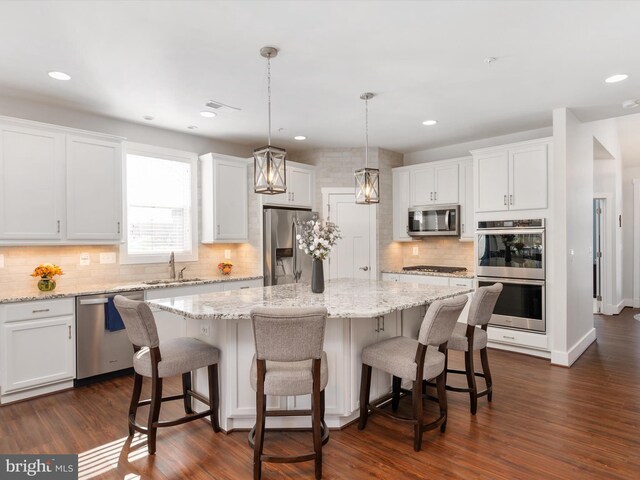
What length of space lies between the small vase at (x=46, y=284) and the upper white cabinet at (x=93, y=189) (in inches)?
17.7

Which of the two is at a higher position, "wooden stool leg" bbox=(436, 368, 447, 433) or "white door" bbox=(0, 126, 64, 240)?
"white door" bbox=(0, 126, 64, 240)

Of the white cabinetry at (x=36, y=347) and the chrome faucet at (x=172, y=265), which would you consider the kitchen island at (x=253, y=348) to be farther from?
the chrome faucet at (x=172, y=265)

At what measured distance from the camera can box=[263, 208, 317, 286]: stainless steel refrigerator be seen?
5273 millimetres

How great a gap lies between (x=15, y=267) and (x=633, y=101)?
6.34 metres

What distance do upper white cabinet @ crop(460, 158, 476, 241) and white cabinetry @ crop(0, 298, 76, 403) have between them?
4.80 metres

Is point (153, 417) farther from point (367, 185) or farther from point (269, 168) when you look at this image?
point (367, 185)

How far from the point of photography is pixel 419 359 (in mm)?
2488

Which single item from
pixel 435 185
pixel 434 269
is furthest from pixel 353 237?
pixel 435 185

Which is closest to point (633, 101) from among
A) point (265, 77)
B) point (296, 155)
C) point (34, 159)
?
point (265, 77)

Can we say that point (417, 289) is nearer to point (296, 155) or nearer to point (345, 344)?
point (345, 344)

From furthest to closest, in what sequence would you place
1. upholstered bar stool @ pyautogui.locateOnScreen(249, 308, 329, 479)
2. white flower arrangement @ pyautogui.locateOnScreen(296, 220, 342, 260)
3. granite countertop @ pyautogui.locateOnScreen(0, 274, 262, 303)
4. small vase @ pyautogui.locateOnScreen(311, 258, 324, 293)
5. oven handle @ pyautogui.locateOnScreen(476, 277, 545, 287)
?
oven handle @ pyautogui.locateOnScreen(476, 277, 545, 287) < granite countertop @ pyautogui.locateOnScreen(0, 274, 262, 303) < small vase @ pyautogui.locateOnScreen(311, 258, 324, 293) < white flower arrangement @ pyautogui.locateOnScreen(296, 220, 342, 260) < upholstered bar stool @ pyautogui.locateOnScreen(249, 308, 329, 479)

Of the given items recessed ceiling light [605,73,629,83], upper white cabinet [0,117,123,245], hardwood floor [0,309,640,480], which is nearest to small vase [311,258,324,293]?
hardwood floor [0,309,640,480]

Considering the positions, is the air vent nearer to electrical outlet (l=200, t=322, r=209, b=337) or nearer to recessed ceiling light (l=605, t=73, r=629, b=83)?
electrical outlet (l=200, t=322, r=209, b=337)

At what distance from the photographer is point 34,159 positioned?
144 inches
